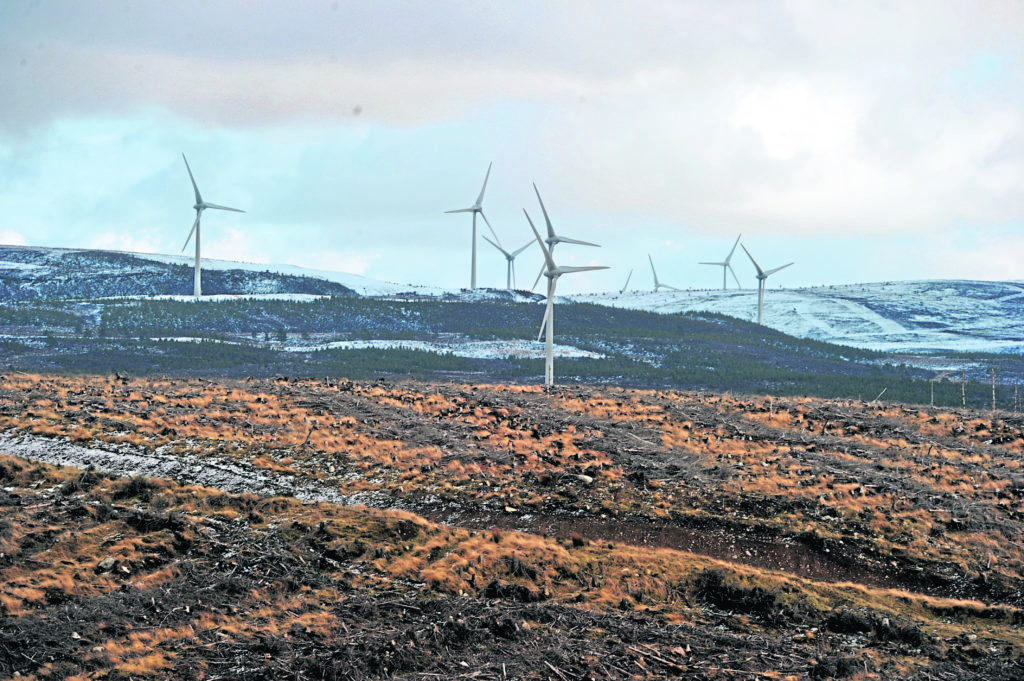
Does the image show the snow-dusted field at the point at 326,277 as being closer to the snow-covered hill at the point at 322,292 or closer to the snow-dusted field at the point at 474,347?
the snow-covered hill at the point at 322,292

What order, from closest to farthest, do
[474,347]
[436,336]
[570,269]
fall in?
[570,269] < [474,347] < [436,336]

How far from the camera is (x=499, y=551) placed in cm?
2389

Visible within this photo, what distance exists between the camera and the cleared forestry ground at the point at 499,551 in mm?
18281

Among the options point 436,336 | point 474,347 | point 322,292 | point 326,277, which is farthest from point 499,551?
point 326,277

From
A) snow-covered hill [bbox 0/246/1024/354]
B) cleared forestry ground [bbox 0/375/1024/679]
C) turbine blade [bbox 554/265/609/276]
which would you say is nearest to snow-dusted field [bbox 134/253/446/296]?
snow-covered hill [bbox 0/246/1024/354]

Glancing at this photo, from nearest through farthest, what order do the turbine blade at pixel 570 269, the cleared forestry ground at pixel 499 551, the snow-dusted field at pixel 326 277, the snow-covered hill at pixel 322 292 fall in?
the cleared forestry ground at pixel 499 551 → the turbine blade at pixel 570 269 → the snow-covered hill at pixel 322 292 → the snow-dusted field at pixel 326 277

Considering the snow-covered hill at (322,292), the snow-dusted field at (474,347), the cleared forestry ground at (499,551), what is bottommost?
the cleared forestry ground at (499,551)

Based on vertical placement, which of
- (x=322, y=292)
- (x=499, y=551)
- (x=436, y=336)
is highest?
(x=322, y=292)

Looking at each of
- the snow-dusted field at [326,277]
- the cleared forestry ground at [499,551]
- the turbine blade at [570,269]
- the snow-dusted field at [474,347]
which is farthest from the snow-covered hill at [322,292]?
the cleared forestry ground at [499,551]

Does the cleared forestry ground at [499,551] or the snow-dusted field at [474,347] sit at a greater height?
the snow-dusted field at [474,347]

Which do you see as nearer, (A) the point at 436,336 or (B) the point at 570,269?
(B) the point at 570,269

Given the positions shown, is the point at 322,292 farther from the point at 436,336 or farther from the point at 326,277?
the point at 436,336

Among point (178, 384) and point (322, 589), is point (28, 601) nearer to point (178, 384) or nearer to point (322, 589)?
point (322, 589)

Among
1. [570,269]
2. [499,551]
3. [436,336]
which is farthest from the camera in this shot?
[436,336]
